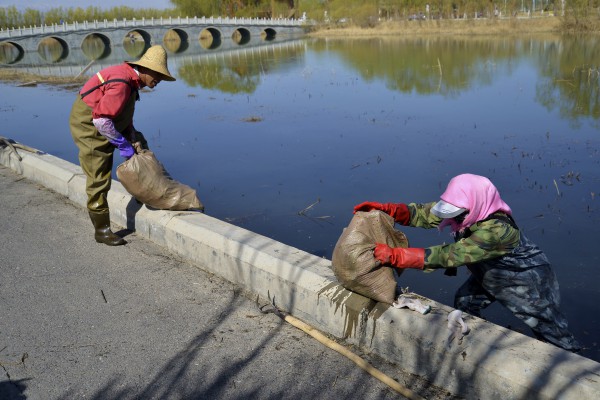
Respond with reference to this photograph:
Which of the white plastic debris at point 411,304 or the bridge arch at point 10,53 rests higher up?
the bridge arch at point 10,53

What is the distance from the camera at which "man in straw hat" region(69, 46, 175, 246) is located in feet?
14.7

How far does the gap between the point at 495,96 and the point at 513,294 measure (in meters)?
11.4

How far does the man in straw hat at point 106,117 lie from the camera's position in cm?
447

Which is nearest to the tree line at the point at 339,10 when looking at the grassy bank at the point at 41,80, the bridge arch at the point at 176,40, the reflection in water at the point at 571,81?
the bridge arch at the point at 176,40

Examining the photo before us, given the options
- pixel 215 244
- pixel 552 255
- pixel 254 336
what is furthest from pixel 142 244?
pixel 552 255

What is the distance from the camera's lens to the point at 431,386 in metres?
2.96

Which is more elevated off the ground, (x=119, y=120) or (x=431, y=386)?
(x=119, y=120)

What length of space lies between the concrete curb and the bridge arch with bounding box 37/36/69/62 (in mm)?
36533

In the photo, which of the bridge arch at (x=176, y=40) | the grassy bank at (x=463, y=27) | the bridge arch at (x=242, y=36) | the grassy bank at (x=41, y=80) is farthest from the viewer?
the bridge arch at (x=242, y=36)

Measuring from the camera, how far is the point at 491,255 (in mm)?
3082

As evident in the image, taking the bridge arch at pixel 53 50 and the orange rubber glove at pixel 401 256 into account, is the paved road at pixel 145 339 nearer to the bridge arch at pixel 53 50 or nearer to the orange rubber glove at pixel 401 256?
the orange rubber glove at pixel 401 256

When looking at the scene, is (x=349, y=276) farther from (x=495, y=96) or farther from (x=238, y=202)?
(x=495, y=96)

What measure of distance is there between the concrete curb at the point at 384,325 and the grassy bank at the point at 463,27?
31887mm

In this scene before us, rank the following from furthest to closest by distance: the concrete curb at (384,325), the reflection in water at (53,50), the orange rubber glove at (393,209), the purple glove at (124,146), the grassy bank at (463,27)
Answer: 1. the reflection in water at (53,50)
2. the grassy bank at (463,27)
3. the purple glove at (124,146)
4. the orange rubber glove at (393,209)
5. the concrete curb at (384,325)
